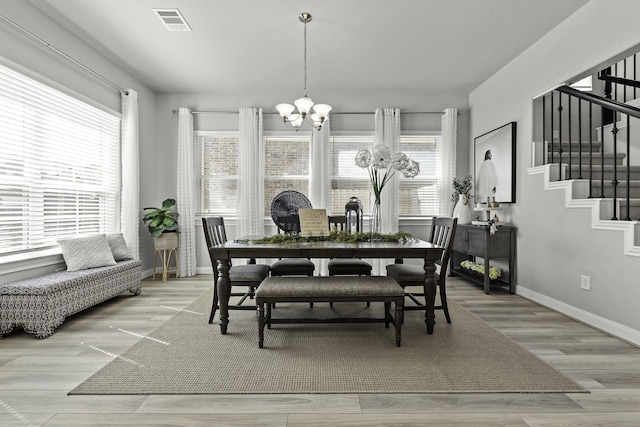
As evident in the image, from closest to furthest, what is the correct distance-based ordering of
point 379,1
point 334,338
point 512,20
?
point 334,338 → point 379,1 → point 512,20

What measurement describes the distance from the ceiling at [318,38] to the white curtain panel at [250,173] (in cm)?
52


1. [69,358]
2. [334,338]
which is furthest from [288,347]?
[69,358]

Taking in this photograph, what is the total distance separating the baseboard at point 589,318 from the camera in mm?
2668

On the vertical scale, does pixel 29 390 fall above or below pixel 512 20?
below

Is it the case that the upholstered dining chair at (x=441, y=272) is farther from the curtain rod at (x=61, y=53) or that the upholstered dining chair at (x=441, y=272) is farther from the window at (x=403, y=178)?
the curtain rod at (x=61, y=53)

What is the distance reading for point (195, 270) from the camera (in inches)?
214

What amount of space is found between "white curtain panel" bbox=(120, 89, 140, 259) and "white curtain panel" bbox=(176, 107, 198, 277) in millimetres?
759

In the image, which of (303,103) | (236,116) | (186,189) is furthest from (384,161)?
(186,189)

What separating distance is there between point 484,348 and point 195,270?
13.5ft

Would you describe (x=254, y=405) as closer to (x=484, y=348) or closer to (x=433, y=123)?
(x=484, y=348)

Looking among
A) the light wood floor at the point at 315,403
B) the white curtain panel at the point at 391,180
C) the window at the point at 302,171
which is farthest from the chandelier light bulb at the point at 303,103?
the light wood floor at the point at 315,403

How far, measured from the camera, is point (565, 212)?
343 cm

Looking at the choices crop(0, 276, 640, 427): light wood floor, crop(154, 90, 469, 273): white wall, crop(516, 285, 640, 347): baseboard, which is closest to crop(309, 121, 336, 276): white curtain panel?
crop(154, 90, 469, 273): white wall

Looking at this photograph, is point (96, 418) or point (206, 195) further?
point (206, 195)
